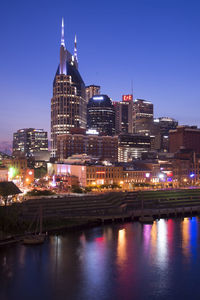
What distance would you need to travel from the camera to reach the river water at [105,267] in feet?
137

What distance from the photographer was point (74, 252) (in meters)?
55.8

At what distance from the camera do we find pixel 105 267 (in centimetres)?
4991

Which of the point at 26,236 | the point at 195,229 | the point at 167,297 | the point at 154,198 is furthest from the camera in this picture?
the point at 154,198

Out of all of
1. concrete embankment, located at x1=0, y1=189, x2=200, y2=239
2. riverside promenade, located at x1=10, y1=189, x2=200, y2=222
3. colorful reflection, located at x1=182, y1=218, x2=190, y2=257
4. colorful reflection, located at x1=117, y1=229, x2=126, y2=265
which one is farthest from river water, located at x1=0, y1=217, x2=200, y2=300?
riverside promenade, located at x1=10, y1=189, x2=200, y2=222

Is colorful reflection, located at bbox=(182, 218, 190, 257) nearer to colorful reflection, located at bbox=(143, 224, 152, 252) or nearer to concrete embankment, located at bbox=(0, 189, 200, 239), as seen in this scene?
colorful reflection, located at bbox=(143, 224, 152, 252)

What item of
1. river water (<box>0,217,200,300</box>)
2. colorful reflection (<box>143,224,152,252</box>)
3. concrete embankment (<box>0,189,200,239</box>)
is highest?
concrete embankment (<box>0,189,200,239</box>)

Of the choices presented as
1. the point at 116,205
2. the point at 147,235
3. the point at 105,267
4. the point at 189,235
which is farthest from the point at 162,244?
the point at 116,205

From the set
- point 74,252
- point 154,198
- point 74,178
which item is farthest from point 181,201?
point 74,252

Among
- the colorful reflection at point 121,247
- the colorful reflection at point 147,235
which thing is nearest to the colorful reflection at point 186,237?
the colorful reflection at point 147,235

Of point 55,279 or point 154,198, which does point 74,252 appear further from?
point 154,198

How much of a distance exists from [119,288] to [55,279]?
27.7 ft

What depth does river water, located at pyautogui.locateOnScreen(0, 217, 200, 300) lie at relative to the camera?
137 ft

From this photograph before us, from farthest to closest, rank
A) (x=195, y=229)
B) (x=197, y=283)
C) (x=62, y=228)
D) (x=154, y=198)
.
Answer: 1. (x=154, y=198)
2. (x=195, y=229)
3. (x=62, y=228)
4. (x=197, y=283)

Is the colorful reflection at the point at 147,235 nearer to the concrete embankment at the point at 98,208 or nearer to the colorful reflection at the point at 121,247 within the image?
the colorful reflection at the point at 121,247
